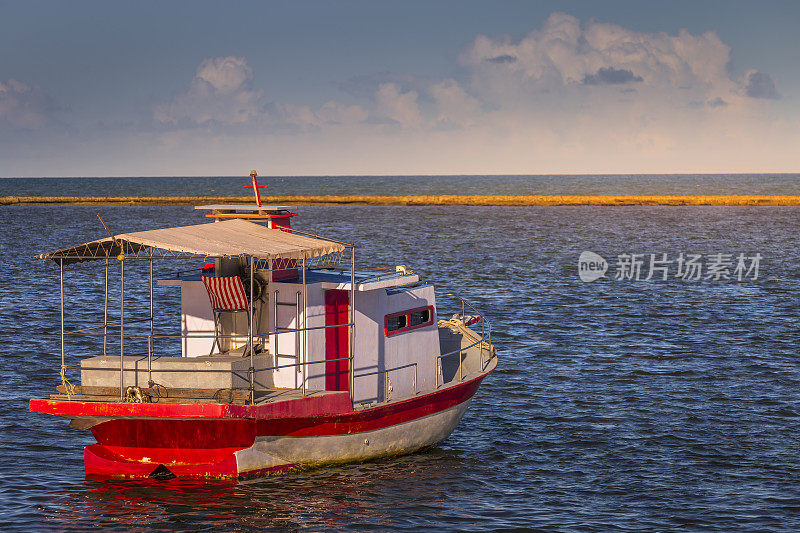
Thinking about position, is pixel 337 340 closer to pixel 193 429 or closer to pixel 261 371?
pixel 261 371

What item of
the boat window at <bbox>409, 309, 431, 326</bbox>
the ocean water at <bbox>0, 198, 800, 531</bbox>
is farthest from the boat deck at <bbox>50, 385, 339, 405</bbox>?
the boat window at <bbox>409, 309, 431, 326</bbox>

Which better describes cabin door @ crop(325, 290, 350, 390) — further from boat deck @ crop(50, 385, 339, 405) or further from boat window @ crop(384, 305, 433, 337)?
boat deck @ crop(50, 385, 339, 405)

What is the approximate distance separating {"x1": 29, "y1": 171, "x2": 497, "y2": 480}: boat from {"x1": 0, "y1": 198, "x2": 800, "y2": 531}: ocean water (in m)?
0.66

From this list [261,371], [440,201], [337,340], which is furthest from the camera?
[440,201]

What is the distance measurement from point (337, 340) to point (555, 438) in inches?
257

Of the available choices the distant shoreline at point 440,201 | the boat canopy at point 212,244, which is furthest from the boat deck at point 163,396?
the distant shoreline at point 440,201

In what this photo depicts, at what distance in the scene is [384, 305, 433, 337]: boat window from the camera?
2102 cm

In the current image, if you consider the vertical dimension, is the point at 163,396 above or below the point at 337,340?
below

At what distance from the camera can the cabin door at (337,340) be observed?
1984cm

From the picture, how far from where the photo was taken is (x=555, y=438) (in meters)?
23.3

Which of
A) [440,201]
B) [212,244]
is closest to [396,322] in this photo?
[212,244]

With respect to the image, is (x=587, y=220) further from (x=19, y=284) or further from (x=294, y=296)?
(x=294, y=296)

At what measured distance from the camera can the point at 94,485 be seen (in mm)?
19094

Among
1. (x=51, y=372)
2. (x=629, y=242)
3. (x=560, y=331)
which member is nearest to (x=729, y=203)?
(x=629, y=242)
